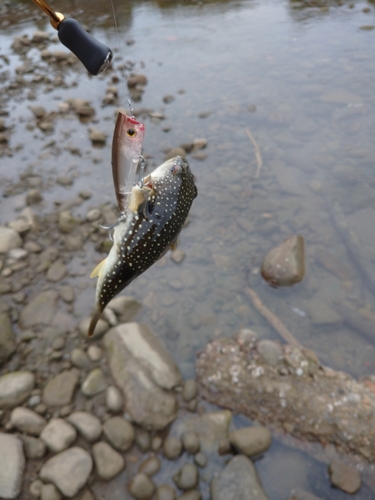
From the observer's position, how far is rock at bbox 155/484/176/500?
11.2 ft

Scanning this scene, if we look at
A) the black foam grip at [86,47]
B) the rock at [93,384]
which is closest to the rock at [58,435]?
the rock at [93,384]

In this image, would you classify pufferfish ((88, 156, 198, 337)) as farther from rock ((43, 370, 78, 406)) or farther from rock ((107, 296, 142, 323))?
rock ((107, 296, 142, 323))

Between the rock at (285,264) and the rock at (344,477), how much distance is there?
2.28 metres

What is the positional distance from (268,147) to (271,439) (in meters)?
5.44

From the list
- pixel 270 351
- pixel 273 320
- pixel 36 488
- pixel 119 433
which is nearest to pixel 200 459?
pixel 119 433

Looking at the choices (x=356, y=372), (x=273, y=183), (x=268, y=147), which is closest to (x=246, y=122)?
(x=268, y=147)

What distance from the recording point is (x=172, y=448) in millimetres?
3699

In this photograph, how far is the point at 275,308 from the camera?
5.02 m

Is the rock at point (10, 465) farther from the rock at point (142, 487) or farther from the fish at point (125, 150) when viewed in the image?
Answer: the fish at point (125, 150)

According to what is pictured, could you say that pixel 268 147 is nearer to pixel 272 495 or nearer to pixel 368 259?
pixel 368 259

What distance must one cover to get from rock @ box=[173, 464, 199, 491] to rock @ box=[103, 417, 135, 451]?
557 millimetres

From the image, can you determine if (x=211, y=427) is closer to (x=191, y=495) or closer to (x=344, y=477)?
(x=191, y=495)

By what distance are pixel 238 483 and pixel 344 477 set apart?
100 centimetres

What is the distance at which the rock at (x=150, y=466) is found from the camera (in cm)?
359
